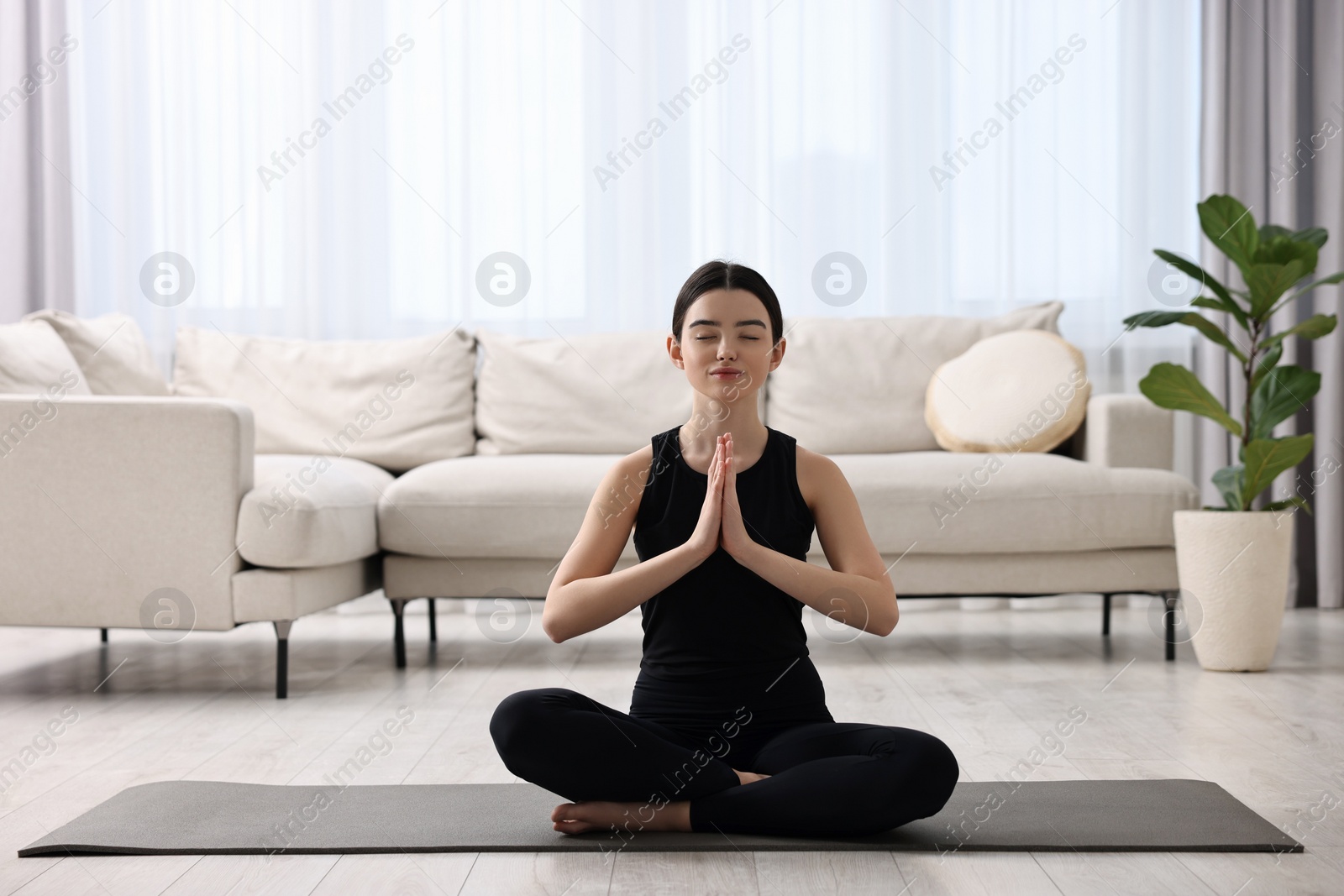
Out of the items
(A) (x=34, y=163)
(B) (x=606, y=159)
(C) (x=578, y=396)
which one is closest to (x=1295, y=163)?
(B) (x=606, y=159)

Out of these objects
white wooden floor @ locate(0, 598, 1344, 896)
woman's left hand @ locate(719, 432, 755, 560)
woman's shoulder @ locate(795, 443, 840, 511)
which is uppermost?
woman's shoulder @ locate(795, 443, 840, 511)

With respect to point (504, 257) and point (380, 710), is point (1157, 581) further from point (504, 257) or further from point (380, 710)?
point (504, 257)

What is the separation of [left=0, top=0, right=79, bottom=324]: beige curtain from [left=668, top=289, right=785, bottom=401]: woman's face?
3203 mm

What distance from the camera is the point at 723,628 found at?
4.92 ft

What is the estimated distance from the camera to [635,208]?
3.92m

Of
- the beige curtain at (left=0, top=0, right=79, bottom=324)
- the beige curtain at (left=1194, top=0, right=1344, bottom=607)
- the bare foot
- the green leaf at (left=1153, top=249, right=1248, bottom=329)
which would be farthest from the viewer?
the beige curtain at (left=0, top=0, right=79, bottom=324)

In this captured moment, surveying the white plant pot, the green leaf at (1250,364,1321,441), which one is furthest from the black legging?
the green leaf at (1250,364,1321,441)

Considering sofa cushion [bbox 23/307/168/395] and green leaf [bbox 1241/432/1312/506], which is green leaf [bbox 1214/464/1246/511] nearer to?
green leaf [bbox 1241/432/1312/506]

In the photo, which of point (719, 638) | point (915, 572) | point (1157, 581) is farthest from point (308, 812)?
point (1157, 581)

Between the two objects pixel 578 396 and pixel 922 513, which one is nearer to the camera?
pixel 922 513

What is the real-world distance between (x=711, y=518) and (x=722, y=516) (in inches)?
1.1

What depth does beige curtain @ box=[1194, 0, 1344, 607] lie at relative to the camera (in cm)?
371

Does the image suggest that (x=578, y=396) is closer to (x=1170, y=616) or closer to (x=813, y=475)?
(x=1170, y=616)

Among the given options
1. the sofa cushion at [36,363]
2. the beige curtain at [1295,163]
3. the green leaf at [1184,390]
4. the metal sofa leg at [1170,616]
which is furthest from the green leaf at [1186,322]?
the sofa cushion at [36,363]
